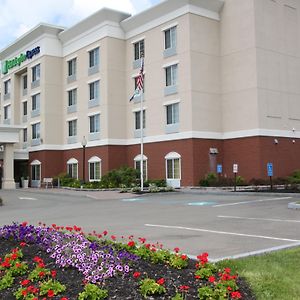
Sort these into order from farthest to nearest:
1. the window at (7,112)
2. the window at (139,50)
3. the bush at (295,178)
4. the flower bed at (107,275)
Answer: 1. the window at (7,112)
2. the window at (139,50)
3. the bush at (295,178)
4. the flower bed at (107,275)

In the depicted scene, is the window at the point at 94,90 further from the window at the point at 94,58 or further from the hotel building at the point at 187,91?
the window at the point at 94,58

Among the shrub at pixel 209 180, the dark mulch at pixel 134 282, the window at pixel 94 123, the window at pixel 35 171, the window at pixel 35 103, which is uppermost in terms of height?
the window at pixel 35 103

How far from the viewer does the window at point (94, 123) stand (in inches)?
1615

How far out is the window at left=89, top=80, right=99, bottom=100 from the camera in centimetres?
4129

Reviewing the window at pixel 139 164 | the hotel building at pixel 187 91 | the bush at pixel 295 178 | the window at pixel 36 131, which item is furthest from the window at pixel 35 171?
the bush at pixel 295 178

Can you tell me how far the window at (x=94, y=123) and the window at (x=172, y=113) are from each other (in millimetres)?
7619

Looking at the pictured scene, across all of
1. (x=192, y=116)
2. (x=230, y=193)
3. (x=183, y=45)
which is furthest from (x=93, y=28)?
(x=230, y=193)

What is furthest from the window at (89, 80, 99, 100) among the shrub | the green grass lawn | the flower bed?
the green grass lawn

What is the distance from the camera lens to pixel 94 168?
41.2 metres

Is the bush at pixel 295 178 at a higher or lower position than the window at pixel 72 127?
lower

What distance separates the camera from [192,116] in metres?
33.9

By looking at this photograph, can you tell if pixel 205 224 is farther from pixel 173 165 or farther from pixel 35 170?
pixel 35 170

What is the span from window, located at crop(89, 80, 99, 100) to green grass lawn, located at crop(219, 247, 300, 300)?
114 ft

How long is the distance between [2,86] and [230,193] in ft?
121
